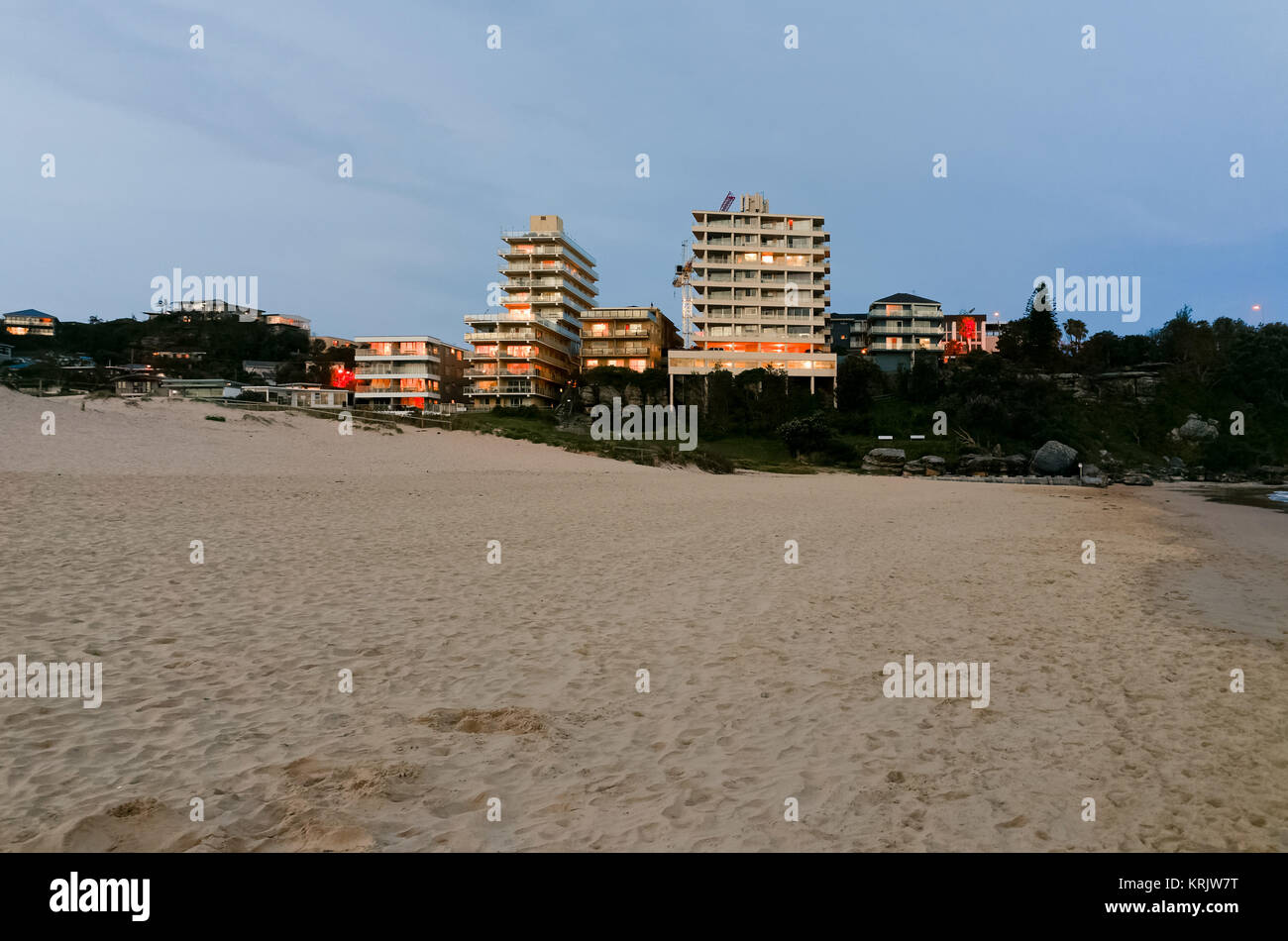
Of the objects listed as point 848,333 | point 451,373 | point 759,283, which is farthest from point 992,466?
point 451,373

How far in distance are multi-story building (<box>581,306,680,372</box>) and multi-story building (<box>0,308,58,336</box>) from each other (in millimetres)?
119087

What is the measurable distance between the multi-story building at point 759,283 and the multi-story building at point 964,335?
71.1 feet

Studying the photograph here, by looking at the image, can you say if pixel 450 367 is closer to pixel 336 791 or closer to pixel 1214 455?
pixel 1214 455

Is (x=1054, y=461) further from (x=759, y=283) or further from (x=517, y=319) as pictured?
(x=517, y=319)

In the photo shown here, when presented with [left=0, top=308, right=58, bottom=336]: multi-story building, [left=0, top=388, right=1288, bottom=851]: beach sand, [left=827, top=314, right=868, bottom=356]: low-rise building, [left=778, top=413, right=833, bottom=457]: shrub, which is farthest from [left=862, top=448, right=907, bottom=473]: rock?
[left=0, top=308, right=58, bottom=336]: multi-story building

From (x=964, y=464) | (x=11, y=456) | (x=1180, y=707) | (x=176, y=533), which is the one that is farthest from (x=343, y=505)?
(x=964, y=464)

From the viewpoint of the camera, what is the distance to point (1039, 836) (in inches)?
182

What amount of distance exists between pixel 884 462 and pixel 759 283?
146 ft

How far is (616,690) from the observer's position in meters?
7.30

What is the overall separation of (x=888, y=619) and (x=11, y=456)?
32.4 m

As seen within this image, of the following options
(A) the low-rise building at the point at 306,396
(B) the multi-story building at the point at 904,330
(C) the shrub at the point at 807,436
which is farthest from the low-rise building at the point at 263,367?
(B) the multi-story building at the point at 904,330

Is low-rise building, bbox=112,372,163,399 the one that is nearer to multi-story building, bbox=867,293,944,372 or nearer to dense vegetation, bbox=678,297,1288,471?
dense vegetation, bbox=678,297,1288,471

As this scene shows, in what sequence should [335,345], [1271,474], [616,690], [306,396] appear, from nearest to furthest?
[616,690], [1271,474], [306,396], [335,345]

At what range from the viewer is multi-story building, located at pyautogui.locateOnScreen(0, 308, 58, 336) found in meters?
136
